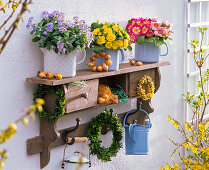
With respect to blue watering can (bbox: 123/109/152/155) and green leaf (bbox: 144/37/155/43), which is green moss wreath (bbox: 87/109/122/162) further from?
green leaf (bbox: 144/37/155/43)

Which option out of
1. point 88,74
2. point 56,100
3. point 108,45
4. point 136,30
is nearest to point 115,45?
point 108,45

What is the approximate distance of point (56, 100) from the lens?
1670 millimetres

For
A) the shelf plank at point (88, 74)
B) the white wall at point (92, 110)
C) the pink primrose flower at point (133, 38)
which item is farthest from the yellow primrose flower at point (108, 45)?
the pink primrose flower at point (133, 38)

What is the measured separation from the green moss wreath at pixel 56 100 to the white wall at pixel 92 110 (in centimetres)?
6

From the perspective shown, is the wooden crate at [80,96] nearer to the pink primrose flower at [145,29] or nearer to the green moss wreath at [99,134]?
the green moss wreath at [99,134]

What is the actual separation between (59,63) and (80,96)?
0.20 metres

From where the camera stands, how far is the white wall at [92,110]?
1.66 metres

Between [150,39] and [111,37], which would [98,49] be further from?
[150,39]

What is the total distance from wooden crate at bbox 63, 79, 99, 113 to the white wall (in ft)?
0.65

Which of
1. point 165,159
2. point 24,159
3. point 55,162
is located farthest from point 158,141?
point 24,159

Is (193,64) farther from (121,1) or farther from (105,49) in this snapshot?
(105,49)

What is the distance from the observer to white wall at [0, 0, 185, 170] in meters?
1.66

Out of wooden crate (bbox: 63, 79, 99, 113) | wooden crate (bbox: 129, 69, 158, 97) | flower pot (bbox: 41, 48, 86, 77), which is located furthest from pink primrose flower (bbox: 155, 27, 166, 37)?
flower pot (bbox: 41, 48, 86, 77)

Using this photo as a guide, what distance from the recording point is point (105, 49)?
1903 mm
